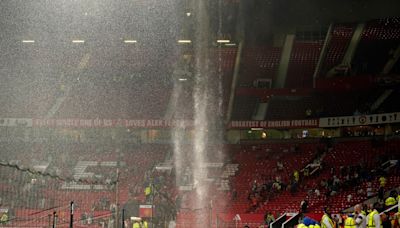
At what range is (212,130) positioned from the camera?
43.6m

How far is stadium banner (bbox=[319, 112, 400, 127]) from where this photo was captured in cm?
3616

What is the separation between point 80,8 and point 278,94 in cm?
1211

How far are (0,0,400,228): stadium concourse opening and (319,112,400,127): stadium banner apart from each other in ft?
0.20

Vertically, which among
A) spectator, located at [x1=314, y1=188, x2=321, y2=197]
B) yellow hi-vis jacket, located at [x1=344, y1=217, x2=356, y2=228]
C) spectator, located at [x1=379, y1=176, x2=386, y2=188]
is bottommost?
yellow hi-vis jacket, located at [x1=344, y1=217, x2=356, y2=228]

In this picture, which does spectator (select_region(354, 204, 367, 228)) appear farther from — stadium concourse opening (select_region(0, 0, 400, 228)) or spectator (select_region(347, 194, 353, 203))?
stadium concourse opening (select_region(0, 0, 400, 228))

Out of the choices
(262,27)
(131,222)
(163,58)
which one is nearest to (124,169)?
(163,58)

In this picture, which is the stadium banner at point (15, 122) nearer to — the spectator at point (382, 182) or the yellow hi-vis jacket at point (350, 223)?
the spectator at point (382, 182)

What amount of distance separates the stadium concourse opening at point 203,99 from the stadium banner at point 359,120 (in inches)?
2.4

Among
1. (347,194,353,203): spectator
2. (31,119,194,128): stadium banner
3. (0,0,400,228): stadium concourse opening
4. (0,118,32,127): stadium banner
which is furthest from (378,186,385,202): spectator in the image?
(0,118,32,127): stadium banner

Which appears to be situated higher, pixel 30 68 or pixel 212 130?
pixel 30 68

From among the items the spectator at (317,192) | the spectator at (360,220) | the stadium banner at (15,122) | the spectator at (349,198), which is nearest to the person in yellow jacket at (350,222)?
the spectator at (360,220)

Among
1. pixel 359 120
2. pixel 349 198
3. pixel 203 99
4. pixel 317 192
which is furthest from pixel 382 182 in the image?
pixel 203 99

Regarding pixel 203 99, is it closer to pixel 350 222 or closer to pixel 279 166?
pixel 279 166

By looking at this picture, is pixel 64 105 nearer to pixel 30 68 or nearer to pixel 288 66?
pixel 30 68
